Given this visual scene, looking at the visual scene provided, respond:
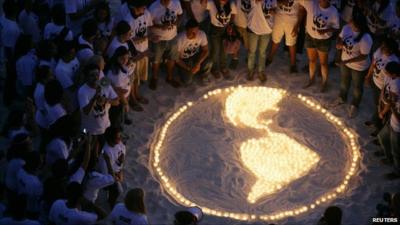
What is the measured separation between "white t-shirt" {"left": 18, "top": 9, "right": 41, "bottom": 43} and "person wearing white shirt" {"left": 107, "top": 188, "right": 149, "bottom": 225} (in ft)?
14.8

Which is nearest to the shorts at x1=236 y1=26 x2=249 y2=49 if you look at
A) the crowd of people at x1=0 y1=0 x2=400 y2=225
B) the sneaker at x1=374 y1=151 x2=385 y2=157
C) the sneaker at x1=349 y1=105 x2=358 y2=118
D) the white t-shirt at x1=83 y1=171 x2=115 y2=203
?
the crowd of people at x1=0 y1=0 x2=400 y2=225

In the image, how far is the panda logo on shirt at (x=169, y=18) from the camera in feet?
40.9

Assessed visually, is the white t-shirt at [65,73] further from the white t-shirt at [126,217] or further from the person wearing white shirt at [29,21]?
the white t-shirt at [126,217]

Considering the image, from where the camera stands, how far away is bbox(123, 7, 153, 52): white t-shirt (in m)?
11.9

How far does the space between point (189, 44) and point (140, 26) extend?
3.76ft

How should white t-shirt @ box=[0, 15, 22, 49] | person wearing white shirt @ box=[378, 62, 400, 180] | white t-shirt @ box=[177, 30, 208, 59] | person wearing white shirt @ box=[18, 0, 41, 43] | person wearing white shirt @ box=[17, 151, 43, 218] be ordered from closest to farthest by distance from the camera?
person wearing white shirt @ box=[17, 151, 43, 218]
person wearing white shirt @ box=[378, 62, 400, 180]
white t-shirt @ box=[0, 15, 22, 49]
person wearing white shirt @ box=[18, 0, 41, 43]
white t-shirt @ box=[177, 30, 208, 59]

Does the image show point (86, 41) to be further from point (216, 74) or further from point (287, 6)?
point (287, 6)

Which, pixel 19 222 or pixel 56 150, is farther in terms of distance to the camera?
pixel 56 150

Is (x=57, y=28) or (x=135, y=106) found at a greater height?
(x=57, y=28)

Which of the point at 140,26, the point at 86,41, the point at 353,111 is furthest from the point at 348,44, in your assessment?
the point at 86,41

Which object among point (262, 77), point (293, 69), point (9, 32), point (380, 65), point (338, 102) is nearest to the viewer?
point (380, 65)

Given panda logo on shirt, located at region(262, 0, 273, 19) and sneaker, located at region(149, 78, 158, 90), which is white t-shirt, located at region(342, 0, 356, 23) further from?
sneaker, located at region(149, 78, 158, 90)

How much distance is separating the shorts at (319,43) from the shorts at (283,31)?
41cm

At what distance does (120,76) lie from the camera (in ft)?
37.2
